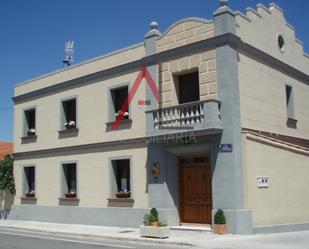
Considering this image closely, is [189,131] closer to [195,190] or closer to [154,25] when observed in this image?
[195,190]

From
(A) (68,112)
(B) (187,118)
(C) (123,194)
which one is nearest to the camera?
(B) (187,118)

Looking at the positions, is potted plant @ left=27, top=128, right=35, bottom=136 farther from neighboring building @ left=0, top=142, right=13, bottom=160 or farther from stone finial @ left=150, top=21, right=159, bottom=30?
stone finial @ left=150, top=21, right=159, bottom=30

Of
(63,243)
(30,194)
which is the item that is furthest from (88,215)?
(63,243)

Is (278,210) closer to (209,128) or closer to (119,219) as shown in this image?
(209,128)

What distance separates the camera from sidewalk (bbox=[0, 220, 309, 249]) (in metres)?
13.7

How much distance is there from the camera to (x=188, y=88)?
18984mm

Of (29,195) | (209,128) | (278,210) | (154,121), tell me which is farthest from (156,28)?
(29,195)

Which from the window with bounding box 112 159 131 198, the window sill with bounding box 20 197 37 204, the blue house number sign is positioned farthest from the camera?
the window sill with bounding box 20 197 37 204

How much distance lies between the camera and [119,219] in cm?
2042

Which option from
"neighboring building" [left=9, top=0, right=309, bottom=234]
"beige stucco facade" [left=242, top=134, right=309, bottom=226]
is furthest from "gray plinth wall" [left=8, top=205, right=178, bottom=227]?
"beige stucco facade" [left=242, top=134, right=309, bottom=226]

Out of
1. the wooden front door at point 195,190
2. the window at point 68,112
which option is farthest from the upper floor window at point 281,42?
the window at point 68,112

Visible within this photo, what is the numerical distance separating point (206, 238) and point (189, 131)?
383cm

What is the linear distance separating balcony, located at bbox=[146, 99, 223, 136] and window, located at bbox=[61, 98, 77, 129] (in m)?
6.51

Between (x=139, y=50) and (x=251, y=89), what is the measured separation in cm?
516
